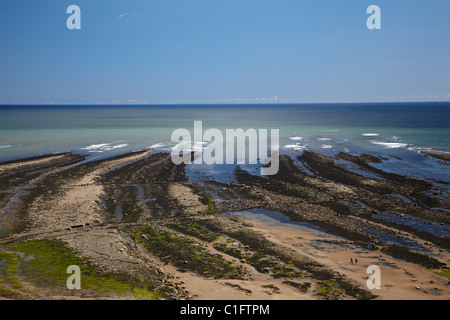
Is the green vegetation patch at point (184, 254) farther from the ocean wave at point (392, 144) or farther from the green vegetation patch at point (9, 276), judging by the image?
the ocean wave at point (392, 144)

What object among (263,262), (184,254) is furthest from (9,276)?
(263,262)

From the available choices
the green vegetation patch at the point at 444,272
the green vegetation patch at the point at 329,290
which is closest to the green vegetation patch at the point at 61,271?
the green vegetation patch at the point at 329,290

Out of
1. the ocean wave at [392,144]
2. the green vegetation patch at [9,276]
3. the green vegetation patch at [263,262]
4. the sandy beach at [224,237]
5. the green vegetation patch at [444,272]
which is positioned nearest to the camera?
the green vegetation patch at [9,276]

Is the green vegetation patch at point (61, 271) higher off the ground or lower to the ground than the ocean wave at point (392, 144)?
lower

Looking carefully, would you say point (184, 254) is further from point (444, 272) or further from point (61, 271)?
point (444, 272)

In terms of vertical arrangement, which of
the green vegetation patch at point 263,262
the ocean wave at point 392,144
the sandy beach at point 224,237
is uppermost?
the ocean wave at point 392,144

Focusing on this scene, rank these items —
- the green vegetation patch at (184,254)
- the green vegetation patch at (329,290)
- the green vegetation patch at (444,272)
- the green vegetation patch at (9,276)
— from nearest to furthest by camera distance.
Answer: the green vegetation patch at (9,276)
the green vegetation patch at (329,290)
the green vegetation patch at (444,272)
the green vegetation patch at (184,254)

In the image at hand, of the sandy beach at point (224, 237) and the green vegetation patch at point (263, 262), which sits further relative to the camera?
the green vegetation patch at point (263, 262)
